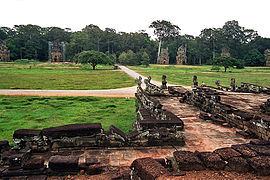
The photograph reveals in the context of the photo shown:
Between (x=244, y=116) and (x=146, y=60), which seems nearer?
(x=244, y=116)

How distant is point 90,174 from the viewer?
388cm

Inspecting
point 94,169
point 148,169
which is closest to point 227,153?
point 148,169

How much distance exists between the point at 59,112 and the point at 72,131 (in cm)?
689

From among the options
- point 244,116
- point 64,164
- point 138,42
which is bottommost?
point 64,164

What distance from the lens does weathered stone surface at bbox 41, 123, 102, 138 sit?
475 cm

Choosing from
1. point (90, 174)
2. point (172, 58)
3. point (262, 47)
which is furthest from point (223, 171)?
point (262, 47)

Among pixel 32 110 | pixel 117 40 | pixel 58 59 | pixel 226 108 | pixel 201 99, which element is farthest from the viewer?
pixel 117 40

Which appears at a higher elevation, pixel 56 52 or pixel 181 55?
pixel 56 52

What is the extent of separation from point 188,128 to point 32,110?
30.0ft

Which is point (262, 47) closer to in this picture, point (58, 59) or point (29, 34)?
point (58, 59)

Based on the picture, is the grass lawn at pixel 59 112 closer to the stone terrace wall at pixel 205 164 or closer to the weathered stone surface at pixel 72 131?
the weathered stone surface at pixel 72 131

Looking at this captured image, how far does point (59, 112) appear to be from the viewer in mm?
11133

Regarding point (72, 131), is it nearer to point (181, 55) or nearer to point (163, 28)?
point (181, 55)

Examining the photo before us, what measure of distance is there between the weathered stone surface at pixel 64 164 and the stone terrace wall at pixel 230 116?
540cm
